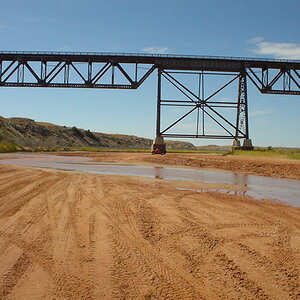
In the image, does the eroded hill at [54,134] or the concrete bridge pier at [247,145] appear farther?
the eroded hill at [54,134]

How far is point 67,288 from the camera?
2.72 metres

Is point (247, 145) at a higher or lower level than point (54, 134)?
lower

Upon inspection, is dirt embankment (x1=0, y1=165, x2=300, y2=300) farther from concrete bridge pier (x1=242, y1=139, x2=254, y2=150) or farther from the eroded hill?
the eroded hill

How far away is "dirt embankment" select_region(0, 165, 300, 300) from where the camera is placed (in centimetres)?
274

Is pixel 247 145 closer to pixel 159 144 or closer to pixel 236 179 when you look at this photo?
pixel 159 144

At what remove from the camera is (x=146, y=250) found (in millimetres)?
3678

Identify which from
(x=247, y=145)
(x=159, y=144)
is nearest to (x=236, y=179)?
(x=159, y=144)

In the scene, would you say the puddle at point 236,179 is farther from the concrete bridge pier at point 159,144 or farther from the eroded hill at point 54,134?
the eroded hill at point 54,134

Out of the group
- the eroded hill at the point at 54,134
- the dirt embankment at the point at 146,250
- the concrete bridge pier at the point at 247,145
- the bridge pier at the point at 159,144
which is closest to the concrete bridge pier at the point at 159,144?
the bridge pier at the point at 159,144

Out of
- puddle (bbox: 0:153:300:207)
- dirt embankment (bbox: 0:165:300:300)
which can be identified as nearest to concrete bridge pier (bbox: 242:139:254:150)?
puddle (bbox: 0:153:300:207)

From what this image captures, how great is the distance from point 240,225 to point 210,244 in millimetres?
1193

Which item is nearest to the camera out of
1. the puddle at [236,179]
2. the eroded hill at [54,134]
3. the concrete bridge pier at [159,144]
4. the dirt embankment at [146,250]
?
the dirt embankment at [146,250]

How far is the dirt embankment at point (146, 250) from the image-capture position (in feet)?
8.98

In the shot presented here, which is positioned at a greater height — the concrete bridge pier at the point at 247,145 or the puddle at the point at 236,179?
the concrete bridge pier at the point at 247,145
